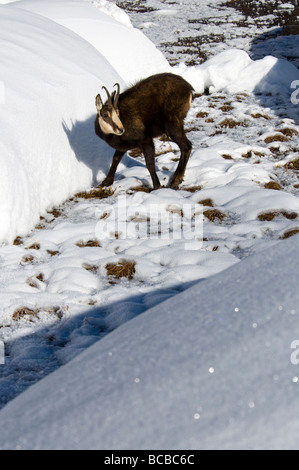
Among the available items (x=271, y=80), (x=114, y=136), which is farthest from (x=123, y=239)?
(x=271, y=80)

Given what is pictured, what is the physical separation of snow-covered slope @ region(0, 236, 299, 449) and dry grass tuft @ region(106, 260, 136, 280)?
190cm

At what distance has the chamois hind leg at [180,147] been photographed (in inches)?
217

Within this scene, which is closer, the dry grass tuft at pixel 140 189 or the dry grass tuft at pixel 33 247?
the dry grass tuft at pixel 33 247

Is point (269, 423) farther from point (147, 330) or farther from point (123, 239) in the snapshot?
point (123, 239)

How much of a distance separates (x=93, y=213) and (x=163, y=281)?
1711mm

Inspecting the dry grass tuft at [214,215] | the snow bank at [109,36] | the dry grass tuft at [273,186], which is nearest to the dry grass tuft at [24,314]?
the dry grass tuft at [214,215]

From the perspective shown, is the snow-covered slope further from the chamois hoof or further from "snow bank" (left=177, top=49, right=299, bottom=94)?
"snow bank" (left=177, top=49, right=299, bottom=94)

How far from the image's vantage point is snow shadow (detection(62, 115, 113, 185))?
5.73 meters

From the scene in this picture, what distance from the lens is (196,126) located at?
7.98 m

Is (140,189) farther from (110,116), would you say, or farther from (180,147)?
(110,116)

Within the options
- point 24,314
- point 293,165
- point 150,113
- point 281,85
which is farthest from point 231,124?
point 24,314

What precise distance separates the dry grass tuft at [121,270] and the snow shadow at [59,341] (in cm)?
36

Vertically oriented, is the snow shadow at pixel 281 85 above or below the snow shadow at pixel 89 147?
below

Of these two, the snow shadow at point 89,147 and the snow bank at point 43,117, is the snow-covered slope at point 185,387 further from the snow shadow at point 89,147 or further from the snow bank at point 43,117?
the snow shadow at point 89,147
